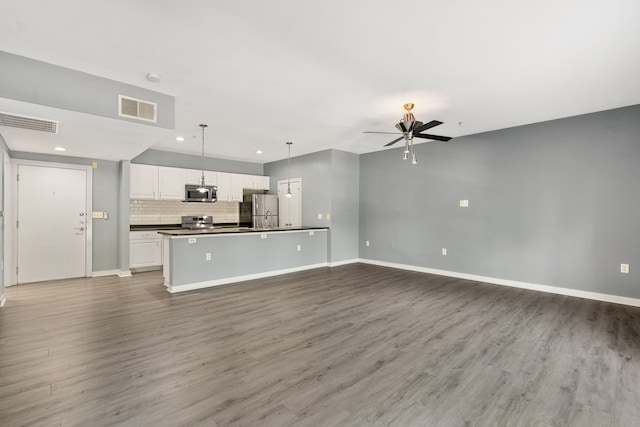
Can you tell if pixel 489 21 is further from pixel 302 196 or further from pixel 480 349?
pixel 302 196

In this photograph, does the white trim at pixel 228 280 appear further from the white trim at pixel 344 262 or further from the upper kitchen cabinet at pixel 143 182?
the upper kitchen cabinet at pixel 143 182

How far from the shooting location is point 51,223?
536cm

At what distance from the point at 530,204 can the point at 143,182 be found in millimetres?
7340

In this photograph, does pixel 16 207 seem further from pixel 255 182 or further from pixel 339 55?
pixel 339 55

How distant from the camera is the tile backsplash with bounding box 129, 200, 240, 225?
6.63 metres

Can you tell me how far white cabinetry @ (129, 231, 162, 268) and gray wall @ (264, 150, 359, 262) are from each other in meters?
3.32

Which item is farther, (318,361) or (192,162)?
(192,162)

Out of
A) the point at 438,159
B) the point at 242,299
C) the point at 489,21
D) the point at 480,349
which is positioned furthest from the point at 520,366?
the point at 438,159

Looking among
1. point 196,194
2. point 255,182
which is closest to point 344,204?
point 255,182

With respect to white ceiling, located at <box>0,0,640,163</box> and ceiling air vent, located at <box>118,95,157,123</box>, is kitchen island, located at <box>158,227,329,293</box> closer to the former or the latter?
white ceiling, located at <box>0,0,640,163</box>

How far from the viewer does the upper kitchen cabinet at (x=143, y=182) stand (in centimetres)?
608

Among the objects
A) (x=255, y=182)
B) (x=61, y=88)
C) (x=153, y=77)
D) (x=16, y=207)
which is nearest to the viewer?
(x=61, y=88)

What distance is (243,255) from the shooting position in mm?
5348

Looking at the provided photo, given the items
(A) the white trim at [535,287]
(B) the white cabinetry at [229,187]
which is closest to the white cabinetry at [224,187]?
(B) the white cabinetry at [229,187]
